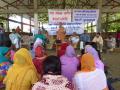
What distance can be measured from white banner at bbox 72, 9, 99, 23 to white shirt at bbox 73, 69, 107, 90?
14201 mm

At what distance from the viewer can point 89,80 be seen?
364 cm

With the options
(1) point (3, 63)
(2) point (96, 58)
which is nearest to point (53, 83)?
(2) point (96, 58)

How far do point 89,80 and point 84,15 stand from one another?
14407 millimetres

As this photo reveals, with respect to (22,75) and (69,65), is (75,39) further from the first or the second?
(22,75)

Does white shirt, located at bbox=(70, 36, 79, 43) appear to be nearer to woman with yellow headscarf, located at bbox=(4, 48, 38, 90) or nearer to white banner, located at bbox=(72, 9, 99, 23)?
white banner, located at bbox=(72, 9, 99, 23)

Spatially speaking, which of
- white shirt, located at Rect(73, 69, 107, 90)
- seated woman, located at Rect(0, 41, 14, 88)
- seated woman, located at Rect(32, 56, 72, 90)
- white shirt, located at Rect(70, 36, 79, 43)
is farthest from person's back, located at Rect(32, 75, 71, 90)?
white shirt, located at Rect(70, 36, 79, 43)

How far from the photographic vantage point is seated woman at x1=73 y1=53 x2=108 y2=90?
3616mm

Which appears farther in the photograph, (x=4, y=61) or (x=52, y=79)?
(x=4, y=61)

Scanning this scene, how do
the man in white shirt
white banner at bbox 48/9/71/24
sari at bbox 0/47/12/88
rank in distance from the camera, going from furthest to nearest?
white banner at bbox 48/9/71/24 → the man in white shirt → sari at bbox 0/47/12/88

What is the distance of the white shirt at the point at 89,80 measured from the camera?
363cm

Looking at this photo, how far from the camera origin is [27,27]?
34.6m

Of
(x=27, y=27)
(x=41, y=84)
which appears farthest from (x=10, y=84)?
(x=27, y=27)

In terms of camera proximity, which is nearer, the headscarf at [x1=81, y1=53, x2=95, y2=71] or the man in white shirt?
the headscarf at [x1=81, y1=53, x2=95, y2=71]

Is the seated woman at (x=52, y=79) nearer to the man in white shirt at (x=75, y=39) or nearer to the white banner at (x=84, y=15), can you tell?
the man in white shirt at (x=75, y=39)
